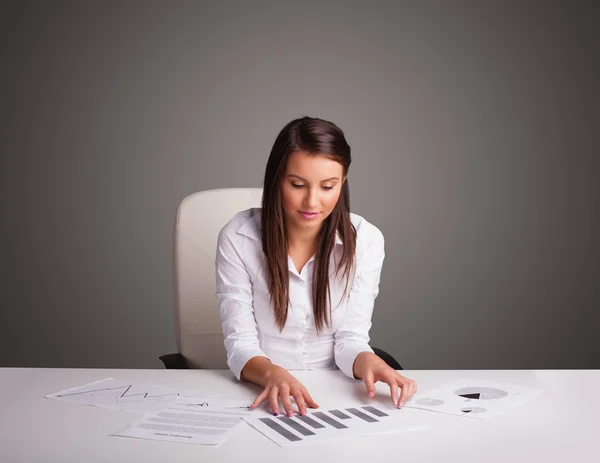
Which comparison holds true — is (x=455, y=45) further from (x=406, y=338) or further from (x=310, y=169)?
(x=310, y=169)

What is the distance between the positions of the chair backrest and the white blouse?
37cm

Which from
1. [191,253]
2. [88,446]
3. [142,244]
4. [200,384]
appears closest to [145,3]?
[142,244]

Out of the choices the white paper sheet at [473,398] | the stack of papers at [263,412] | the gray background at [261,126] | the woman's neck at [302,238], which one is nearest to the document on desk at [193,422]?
the stack of papers at [263,412]

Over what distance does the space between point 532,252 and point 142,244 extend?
1.97m

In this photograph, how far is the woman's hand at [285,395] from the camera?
A: 1462 mm

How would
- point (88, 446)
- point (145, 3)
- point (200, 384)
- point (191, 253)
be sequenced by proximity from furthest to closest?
point (145, 3) < point (191, 253) < point (200, 384) < point (88, 446)

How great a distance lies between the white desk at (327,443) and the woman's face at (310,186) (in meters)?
0.40

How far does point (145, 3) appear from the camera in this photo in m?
3.65

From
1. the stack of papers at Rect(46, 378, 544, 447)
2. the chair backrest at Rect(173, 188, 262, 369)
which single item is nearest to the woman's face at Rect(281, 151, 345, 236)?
the stack of papers at Rect(46, 378, 544, 447)

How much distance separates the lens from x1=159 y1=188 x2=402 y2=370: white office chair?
2.37 metres

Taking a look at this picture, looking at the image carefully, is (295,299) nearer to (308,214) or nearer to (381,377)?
(308,214)

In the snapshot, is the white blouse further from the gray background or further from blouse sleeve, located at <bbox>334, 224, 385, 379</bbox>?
the gray background

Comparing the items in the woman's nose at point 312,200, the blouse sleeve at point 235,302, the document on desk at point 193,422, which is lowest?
the document on desk at point 193,422

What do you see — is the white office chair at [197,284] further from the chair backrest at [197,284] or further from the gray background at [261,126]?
the gray background at [261,126]
